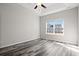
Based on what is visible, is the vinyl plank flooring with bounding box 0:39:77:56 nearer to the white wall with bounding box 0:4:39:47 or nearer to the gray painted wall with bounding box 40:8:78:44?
the white wall with bounding box 0:4:39:47

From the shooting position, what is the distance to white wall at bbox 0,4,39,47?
11.9 ft

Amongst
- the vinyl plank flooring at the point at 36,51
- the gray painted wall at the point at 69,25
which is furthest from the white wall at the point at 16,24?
the gray painted wall at the point at 69,25

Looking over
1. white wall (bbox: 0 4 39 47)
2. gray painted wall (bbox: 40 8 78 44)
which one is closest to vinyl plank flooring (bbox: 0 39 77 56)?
white wall (bbox: 0 4 39 47)

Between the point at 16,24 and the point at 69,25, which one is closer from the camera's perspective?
the point at 16,24

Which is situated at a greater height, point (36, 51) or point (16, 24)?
point (16, 24)

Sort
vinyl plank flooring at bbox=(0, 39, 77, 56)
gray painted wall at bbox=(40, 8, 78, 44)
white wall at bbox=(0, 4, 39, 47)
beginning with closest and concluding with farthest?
vinyl plank flooring at bbox=(0, 39, 77, 56) < white wall at bbox=(0, 4, 39, 47) < gray painted wall at bbox=(40, 8, 78, 44)

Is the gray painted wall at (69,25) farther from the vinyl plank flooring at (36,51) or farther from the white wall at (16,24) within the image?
the white wall at (16,24)

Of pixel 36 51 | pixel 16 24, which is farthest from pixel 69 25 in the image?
pixel 16 24

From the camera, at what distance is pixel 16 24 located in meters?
4.25

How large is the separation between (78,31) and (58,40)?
59.1 inches

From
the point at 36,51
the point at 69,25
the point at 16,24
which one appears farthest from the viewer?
the point at 69,25

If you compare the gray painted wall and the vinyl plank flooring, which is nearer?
the vinyl plank flooring

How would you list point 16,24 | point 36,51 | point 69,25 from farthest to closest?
1. point 69,25
2. point 16,24
3. point 36,51

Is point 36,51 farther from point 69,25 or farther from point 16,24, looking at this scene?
point 69,25
